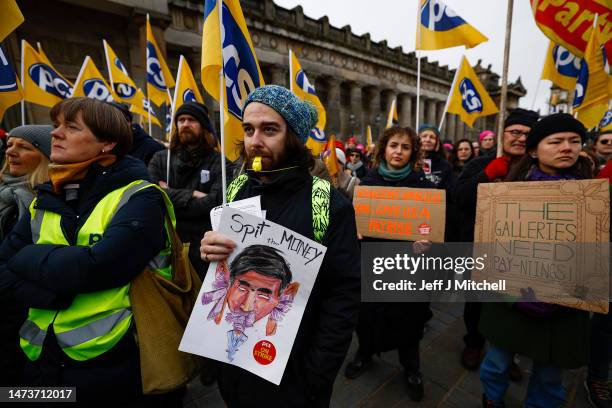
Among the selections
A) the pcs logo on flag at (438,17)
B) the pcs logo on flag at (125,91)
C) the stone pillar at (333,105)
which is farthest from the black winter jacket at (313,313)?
the stone pillar at (333,105)

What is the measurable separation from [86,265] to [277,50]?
21.0m

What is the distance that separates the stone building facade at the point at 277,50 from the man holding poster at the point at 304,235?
14.1 meters

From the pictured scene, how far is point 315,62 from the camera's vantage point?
21.6 meters

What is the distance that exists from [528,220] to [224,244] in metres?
1.74

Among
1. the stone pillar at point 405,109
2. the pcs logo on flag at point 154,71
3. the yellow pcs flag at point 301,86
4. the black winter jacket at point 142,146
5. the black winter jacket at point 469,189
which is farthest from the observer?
the stone pillar at point 405,109

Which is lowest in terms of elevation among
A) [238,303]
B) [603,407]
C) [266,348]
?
[603,407]

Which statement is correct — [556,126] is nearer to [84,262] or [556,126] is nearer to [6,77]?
[84,262]

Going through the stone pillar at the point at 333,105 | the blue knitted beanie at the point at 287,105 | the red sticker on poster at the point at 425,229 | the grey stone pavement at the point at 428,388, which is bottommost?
the grey stone pavement at the point at 428,388

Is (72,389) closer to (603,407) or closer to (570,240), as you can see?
(570,240)

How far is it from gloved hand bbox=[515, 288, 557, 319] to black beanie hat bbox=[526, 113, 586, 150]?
0.96 m

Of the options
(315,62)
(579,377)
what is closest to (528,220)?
(579,377)

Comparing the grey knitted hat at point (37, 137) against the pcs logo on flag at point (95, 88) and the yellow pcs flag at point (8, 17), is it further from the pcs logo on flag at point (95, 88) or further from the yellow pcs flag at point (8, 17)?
the pcs logo on flag at point (95, 88)

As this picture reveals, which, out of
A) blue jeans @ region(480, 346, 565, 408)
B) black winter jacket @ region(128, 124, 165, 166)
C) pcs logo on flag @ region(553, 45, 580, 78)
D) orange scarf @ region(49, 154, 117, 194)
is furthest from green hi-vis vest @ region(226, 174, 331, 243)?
pcs logo on flag @ region(553, 45, 580, 78)

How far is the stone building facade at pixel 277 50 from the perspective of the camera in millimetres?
11617
